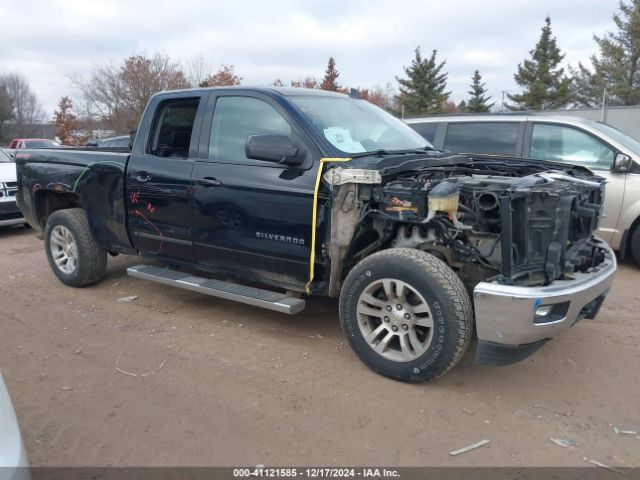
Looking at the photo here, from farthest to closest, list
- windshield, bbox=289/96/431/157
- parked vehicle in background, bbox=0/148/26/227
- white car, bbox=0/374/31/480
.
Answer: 1. parked vehicle in background, bbox=0/148/26/227
2. windshield, bbox=289/96/431/157
3. white car, bbox=0/374/31/480

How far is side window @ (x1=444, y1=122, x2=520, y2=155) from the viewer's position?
6.88m

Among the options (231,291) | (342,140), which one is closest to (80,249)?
(231,291)

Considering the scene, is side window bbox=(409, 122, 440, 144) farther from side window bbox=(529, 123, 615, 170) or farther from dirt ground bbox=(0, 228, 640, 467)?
dirt ground bbox=(0, 228, 640, 467)

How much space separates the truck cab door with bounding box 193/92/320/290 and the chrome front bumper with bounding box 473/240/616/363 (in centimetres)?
136

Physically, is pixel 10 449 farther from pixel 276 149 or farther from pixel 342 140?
pixel 342 140

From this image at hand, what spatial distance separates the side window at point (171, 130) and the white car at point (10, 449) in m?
3.13

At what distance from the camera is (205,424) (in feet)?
10.0

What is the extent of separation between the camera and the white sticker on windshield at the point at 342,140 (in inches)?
154

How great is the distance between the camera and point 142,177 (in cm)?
473

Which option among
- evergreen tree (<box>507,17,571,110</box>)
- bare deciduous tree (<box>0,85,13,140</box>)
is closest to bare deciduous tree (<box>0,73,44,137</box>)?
bare deciduous tree (<box>0,85,13,140</box>)

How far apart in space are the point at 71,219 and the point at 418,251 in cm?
379

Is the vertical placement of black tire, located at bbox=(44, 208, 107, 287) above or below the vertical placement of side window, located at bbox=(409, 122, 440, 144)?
below

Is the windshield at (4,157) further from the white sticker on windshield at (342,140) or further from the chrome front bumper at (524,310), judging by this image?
the chrome front bumper at (524,310)

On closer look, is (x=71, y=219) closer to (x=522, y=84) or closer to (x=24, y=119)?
(x=522, y=84)
